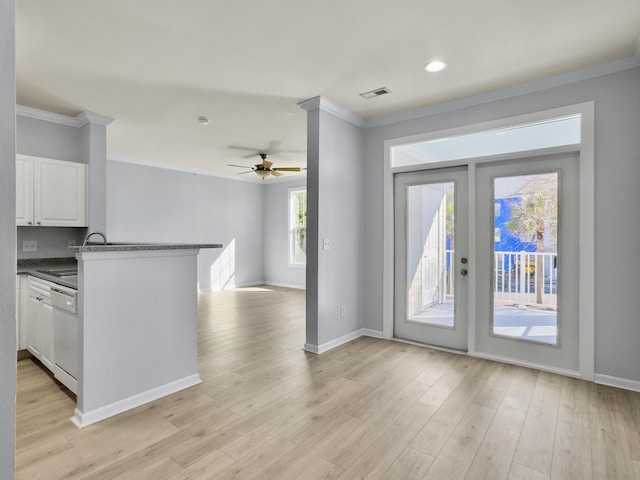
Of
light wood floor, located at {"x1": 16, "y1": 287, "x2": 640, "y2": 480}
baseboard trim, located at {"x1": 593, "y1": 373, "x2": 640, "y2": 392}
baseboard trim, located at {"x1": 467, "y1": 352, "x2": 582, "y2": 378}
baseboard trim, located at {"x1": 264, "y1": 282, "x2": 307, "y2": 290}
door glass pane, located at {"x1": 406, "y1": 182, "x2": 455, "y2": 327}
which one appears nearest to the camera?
light wood floor, located at {"x1": 16, "y1": 287, "x2": 640, "y2": 480}

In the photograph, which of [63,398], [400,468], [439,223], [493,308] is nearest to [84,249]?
[63,398]

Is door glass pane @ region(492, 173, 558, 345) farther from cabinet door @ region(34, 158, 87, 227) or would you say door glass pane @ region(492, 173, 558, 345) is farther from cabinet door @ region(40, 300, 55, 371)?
cabinet door @ region(34, 158, 87, 227)

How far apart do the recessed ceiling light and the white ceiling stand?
6cm

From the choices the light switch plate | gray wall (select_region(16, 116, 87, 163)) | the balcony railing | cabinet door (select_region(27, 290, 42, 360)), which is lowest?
cabinet door (select_region(27, 290, 42, 360))

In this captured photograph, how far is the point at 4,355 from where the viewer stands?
0.81m

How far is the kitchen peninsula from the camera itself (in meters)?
2.35

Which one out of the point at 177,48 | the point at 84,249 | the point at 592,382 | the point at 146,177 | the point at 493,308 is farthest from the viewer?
the point at 146,177

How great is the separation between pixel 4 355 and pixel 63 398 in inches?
97.3

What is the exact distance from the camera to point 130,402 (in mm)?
2537

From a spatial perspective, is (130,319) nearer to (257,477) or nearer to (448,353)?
(257,477)

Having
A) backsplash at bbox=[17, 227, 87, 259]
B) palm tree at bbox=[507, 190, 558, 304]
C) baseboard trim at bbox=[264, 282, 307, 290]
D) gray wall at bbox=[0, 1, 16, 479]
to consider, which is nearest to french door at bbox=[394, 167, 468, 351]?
palm tree at bbox=[507, 190, 558, 304]

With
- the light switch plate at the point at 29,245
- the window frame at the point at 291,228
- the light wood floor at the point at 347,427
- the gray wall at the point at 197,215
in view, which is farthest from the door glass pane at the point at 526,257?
the gray wall at the point at 197,215

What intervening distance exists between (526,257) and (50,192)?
5.19 metres

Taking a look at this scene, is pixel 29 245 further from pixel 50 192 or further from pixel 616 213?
pixel 616 213
